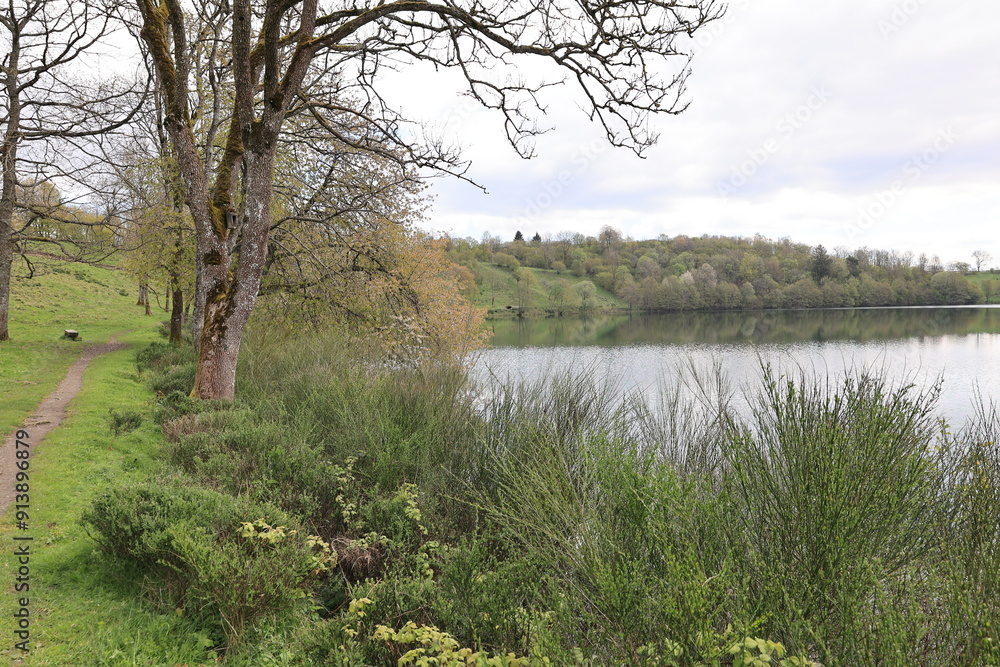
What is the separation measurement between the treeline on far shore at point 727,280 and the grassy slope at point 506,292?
169mm

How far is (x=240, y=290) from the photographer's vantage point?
7746 mm

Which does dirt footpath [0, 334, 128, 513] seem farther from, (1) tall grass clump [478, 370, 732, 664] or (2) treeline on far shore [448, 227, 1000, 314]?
(2) treeline on far shore [448, 227, 1000, 314]

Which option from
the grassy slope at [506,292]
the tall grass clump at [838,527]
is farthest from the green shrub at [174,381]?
the grassy slope at [506,292]

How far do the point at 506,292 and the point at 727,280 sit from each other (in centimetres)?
3384

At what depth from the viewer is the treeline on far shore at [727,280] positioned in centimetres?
7662

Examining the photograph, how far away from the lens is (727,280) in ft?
275

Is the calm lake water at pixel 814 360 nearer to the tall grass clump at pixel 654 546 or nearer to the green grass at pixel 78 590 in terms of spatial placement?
the tall grass clump at pixel 654 546

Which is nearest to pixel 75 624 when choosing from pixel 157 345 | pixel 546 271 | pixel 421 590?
pixel 421 590

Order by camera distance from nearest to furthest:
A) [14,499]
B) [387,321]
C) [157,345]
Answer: [14,499] → [387,321] → [157,345]

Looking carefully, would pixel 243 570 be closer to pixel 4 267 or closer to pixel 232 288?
pixel 232 288

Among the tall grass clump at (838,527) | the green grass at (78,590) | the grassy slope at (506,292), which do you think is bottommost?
the green grass at (78,590)

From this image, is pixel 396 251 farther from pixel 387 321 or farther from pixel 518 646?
pixel 518 646

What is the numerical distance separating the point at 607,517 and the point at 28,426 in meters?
7.85

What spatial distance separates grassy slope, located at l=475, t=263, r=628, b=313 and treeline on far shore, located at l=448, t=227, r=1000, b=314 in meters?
0.17
